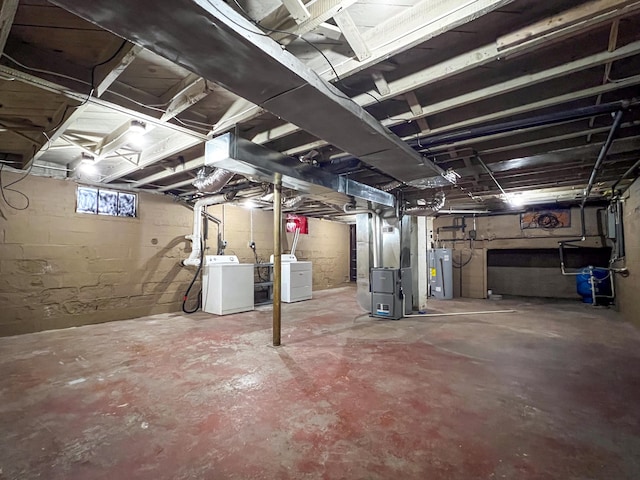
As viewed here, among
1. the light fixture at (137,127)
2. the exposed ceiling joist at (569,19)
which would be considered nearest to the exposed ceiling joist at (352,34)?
the exposed ceiling joist at (569,19)

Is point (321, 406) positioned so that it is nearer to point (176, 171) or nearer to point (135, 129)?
point (135, 129)

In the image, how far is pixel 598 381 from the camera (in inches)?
94.8

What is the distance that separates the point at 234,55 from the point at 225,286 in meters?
4.21

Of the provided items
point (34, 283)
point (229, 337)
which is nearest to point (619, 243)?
point (229, 337)

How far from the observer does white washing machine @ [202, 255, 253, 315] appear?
5.07 metres

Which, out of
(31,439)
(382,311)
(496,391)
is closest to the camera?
(31,439)

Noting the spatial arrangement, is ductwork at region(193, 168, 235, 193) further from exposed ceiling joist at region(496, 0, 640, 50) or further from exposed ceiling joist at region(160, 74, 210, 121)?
exposed ceiling joist at region(496, 0, 640, 50)

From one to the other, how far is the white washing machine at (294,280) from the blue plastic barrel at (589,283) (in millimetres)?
5579

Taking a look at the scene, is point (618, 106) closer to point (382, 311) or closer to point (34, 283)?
point (382, 311)

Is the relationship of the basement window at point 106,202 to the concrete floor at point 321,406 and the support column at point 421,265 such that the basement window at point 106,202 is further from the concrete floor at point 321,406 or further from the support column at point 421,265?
the support column at point 421,265

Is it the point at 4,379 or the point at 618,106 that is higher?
the point at 618,106

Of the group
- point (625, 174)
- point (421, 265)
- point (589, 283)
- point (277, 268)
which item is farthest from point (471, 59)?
point (589, 283)

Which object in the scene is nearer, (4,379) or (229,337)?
(4,379)

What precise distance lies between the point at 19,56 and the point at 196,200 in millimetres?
3656
